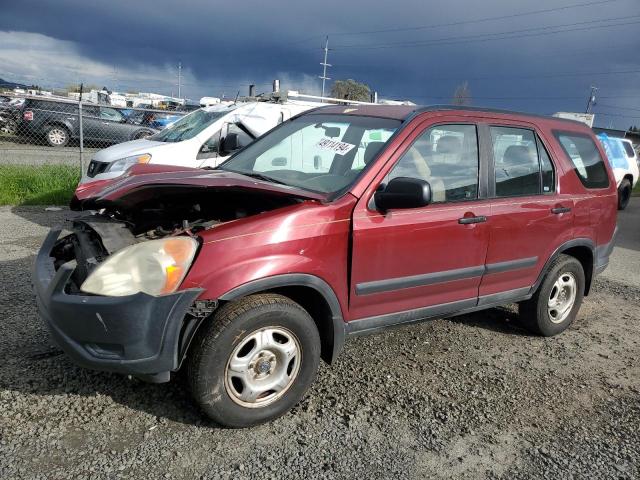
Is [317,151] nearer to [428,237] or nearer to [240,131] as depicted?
[428,237]

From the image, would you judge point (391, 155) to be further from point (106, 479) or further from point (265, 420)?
point (106, 479)

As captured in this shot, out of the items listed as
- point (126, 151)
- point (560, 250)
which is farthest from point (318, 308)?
point (126, 151)

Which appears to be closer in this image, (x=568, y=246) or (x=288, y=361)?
(x=288, y=361)

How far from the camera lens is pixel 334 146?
3.64 metres

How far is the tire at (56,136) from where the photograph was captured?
1595cm

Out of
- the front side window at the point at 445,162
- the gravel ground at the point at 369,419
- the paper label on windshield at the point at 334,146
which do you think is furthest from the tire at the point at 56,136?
the front side window at the point at 445,162

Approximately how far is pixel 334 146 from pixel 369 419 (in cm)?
182

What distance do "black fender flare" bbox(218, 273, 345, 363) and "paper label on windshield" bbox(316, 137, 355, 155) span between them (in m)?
1.06

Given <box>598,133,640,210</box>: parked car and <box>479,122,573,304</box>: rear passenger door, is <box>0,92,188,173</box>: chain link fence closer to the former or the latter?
<box>479,122,573,304</box>: rear passenger door

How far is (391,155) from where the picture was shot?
3260mm

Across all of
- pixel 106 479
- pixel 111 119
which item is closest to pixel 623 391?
pixel 106 479

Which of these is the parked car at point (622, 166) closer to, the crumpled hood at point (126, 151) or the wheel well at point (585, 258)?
the wheel well at point (585, 258)

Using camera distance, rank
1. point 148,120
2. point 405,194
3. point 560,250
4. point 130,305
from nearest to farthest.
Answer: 1. point 130,305
2. point 405,194
3. point 560,250
4. point 148,120

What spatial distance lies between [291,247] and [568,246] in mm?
2708
